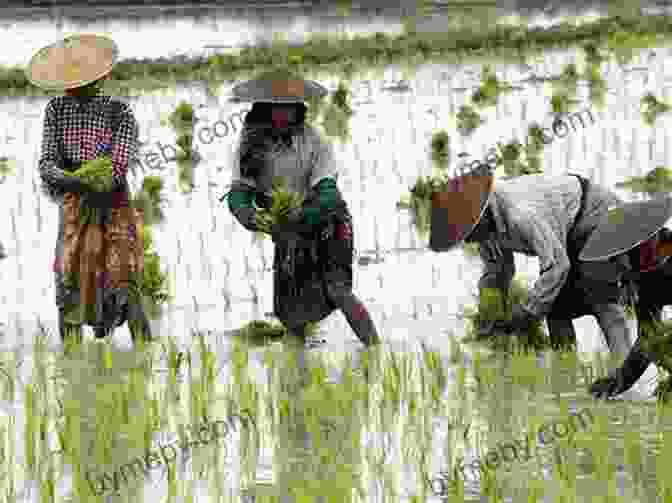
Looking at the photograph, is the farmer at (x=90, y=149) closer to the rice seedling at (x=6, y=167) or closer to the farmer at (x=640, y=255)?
the farmer at (x=640, y=255)

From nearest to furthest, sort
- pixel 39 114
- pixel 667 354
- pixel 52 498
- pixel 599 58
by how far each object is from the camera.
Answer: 1. pixel 52 498
2. pixel 667 354
3. pixel 39 114
4. pixel 599 58

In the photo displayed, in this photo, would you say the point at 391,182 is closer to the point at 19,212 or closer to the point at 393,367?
the point at 19,212

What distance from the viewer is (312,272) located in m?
6.37

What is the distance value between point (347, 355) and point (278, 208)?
22.8 inches

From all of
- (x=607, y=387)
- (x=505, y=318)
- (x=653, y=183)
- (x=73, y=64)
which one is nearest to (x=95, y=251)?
(x=73, y=64)

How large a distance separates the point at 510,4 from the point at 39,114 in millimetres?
10265

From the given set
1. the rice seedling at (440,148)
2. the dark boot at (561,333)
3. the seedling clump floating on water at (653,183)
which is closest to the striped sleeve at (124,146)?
the dark boot at (561,333)

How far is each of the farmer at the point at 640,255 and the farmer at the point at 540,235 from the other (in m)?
0.35

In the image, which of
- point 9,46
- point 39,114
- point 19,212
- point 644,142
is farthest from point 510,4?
point 19,212

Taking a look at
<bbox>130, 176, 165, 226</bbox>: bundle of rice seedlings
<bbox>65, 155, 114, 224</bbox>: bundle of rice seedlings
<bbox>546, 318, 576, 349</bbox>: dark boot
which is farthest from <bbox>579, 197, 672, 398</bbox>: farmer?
<bbox>130, 176, 165, 226</bbox>: bundle of rice seedlings

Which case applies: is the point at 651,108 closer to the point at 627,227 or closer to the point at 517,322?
the point at 517,322

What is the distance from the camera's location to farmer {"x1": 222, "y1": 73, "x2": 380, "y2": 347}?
620cm

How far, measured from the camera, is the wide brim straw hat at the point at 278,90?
20.2ft

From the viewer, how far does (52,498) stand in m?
4.34
